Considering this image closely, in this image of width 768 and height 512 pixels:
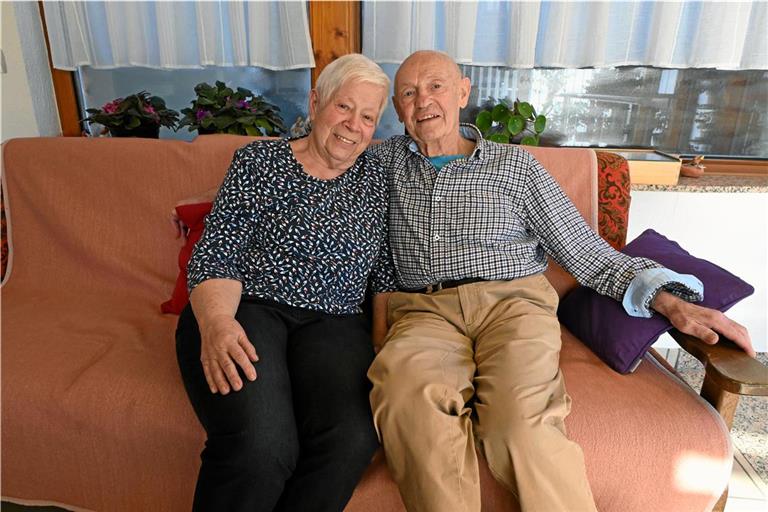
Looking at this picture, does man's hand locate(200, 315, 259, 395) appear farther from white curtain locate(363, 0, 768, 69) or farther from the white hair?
white curtain locate(363, 0, 768, 69)

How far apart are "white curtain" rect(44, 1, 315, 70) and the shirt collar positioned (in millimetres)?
845

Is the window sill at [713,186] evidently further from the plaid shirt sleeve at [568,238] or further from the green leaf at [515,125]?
the plaid shirt sleeve at [568,238]

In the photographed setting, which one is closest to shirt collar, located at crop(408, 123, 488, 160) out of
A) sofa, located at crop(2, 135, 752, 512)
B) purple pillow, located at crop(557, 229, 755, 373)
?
sofa, located at crop(2, 135, 752, 512)

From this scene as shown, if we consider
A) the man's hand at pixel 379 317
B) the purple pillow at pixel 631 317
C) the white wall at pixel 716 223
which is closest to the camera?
the purple pillow at pixel 631 317

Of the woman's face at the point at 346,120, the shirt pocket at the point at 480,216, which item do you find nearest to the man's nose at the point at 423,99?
the woman's face at the point at 346,120

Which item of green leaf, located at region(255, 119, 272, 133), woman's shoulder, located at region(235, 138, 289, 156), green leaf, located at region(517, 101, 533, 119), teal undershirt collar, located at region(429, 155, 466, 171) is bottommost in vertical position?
teal undershirt collar, located at region(429, 155, 466, 171)

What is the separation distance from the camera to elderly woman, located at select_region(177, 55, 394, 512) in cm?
96

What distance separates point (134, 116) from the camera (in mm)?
1865

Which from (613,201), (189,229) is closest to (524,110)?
(613,201)

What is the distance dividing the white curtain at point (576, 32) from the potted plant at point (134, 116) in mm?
849

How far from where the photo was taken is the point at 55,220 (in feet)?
5.33

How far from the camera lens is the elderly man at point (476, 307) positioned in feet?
3.16

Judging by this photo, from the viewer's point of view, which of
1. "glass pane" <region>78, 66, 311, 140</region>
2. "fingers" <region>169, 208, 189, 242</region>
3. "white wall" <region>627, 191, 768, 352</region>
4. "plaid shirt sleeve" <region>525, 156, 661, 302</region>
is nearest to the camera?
"plaid shirt sleeve" <region>525, 156, 661, 302</region>

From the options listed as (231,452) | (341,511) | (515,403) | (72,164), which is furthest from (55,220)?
(515,403)
